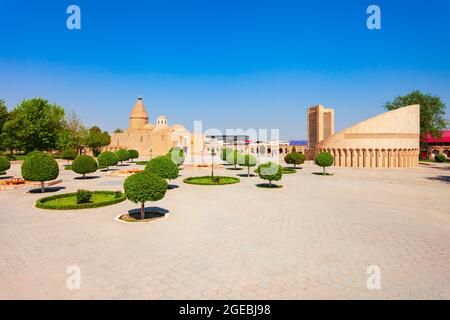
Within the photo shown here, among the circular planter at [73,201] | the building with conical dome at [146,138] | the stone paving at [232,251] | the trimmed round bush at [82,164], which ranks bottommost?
the stone paving at [232,251]

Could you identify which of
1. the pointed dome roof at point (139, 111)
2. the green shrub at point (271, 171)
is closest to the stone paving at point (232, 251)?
the green shrub at point (271, 171)

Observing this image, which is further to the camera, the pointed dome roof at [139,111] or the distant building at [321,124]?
the pointed dome roof at [139,111]

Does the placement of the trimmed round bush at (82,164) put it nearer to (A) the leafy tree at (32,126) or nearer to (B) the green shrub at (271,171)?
(B) the green shrub at (271,171)

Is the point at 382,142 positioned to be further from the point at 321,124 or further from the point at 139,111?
the point at 139,111

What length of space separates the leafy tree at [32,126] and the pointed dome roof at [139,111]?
69.5ft

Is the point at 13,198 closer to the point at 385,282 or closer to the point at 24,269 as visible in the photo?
the point at 24,269

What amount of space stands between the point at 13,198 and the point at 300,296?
20028 mm

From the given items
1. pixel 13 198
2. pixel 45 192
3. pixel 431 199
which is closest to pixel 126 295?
pixel 13 198

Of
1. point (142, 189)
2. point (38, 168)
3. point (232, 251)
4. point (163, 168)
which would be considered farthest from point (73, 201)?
point (232, 251)

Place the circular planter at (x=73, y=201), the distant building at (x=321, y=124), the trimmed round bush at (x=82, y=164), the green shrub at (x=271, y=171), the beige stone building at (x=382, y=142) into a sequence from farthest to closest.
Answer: the distant building at (x=321, y=124), the beige stone building at (x=382, y=142), the trimmed round bush at (x=82, y=164), the green shrub at (x=271, y=171), the circular planter at (x=73, y=201)

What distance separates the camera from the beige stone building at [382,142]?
152 ft

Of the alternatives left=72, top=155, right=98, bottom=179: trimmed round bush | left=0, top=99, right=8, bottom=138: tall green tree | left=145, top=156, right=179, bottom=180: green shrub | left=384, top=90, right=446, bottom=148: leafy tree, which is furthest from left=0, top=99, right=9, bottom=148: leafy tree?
left=384, top=90, right=446, bottom=148: leafy tree
